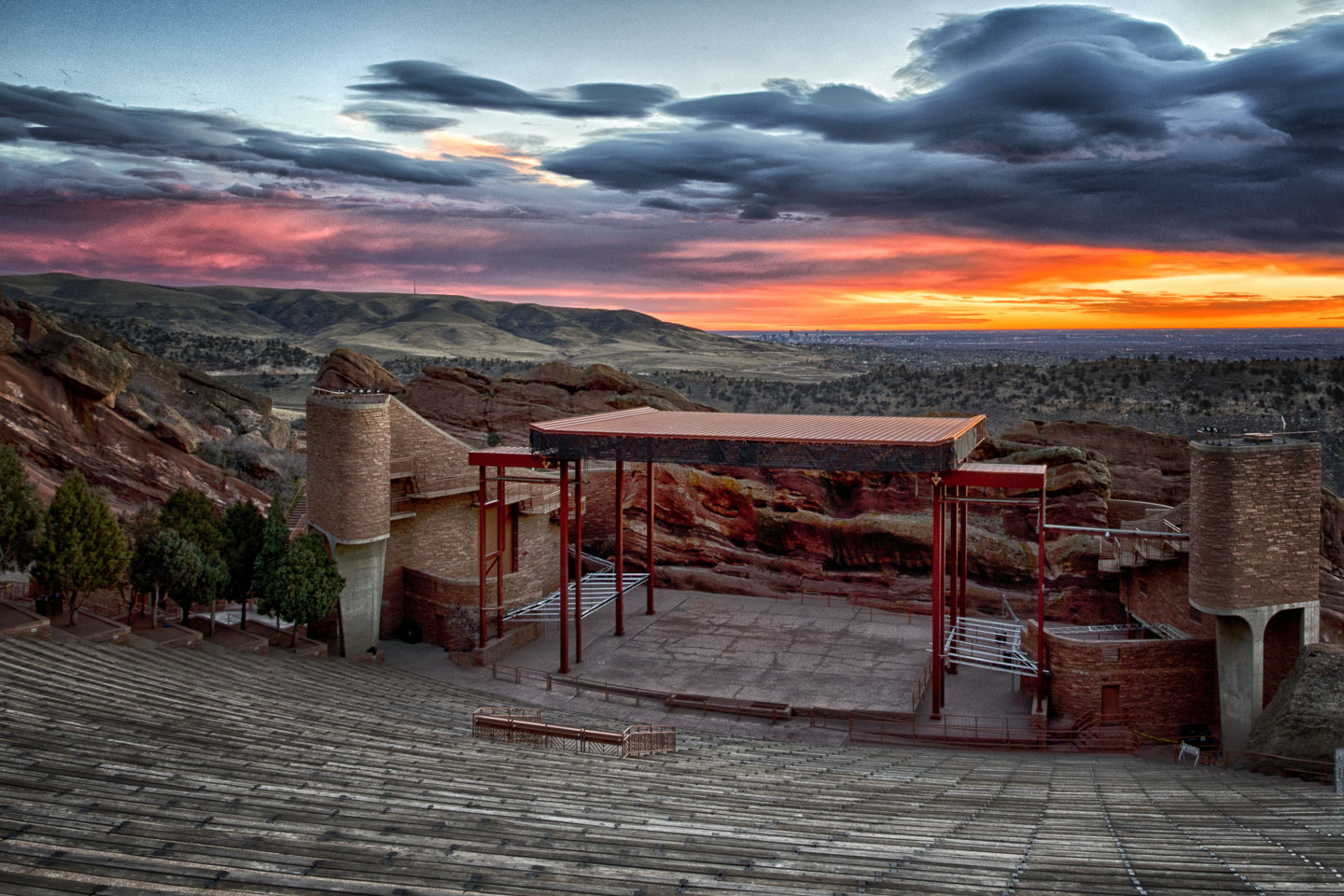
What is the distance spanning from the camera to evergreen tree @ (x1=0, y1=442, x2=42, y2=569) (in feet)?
70.4

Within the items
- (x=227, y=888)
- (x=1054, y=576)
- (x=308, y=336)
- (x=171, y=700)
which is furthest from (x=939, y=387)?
(x=308, y=336)

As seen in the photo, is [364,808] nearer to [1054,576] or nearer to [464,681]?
[464,681]

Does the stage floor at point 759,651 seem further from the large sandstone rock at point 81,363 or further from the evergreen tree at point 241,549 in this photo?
the large sandstone rock at point 81,363

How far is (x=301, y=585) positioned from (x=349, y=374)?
29286 mm

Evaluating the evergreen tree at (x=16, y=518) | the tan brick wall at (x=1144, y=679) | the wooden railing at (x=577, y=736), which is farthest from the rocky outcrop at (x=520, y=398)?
the wooden railing at (x=577, y=736)

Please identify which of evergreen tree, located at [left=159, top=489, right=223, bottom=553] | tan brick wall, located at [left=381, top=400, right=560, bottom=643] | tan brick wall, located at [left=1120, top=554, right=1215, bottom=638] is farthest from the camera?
tan brick wall, located at [left=381, top=400, right=560, bottom=643]

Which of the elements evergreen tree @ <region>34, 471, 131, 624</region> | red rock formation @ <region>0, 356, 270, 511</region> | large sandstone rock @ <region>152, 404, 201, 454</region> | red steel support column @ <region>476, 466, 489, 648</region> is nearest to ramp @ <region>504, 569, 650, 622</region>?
red steel support column @ <region>476, 466, 489, 648</region>

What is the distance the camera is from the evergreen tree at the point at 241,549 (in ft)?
81.9

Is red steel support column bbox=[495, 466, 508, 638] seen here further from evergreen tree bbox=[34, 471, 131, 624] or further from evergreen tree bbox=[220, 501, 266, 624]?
evergreen tree bbox=[34, 471, 131, 624]

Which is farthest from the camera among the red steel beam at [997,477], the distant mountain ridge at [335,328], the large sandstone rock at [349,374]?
the distant mountain ridge at [335,328]

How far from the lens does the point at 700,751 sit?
1792 cm

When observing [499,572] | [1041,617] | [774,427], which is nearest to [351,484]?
[499,572]

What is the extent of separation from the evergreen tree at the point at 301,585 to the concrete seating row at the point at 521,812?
5539 mm

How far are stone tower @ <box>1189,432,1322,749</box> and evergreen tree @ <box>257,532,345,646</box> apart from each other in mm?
20252
